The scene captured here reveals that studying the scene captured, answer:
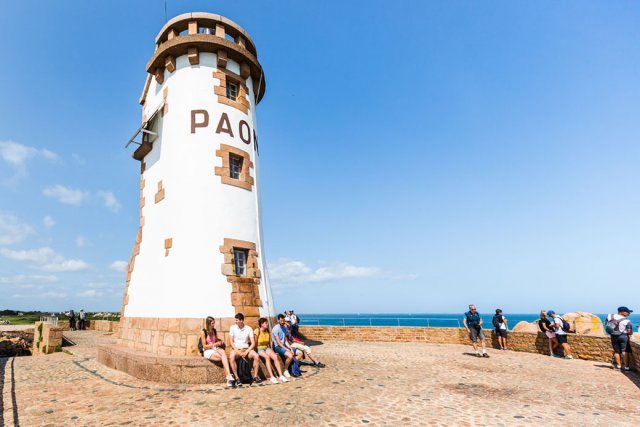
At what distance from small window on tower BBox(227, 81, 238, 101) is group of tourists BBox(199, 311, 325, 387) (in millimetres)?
7605

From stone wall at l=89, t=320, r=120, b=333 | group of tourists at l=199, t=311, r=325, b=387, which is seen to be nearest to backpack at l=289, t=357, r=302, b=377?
group of tourists at l=199, t=311, r=325, b=387

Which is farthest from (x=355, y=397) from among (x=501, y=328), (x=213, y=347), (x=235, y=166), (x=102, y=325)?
(x=102, y=325)

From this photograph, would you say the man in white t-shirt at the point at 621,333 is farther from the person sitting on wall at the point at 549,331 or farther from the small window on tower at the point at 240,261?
the small window on tower at the point at 240,261

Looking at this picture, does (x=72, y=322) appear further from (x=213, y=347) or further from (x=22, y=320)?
(x=22, y=320)

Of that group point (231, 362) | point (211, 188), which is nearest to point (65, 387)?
point (231, 362)

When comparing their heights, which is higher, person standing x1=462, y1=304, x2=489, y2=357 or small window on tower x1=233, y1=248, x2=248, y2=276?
small window on tower x1=233, y1=248, x2=248, y2=276

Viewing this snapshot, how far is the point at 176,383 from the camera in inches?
320

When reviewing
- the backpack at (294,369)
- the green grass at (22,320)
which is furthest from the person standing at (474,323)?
the green grass at (22,320)

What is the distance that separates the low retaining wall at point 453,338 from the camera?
10.9m

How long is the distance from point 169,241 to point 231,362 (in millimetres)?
4347

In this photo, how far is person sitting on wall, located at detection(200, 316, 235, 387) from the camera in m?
7.94

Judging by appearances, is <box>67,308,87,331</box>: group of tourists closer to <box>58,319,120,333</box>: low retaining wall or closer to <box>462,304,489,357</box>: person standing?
<box>58,319,120,333</box>: low retaining wall

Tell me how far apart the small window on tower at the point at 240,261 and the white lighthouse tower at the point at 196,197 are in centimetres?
3

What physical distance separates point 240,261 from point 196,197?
237 cm
